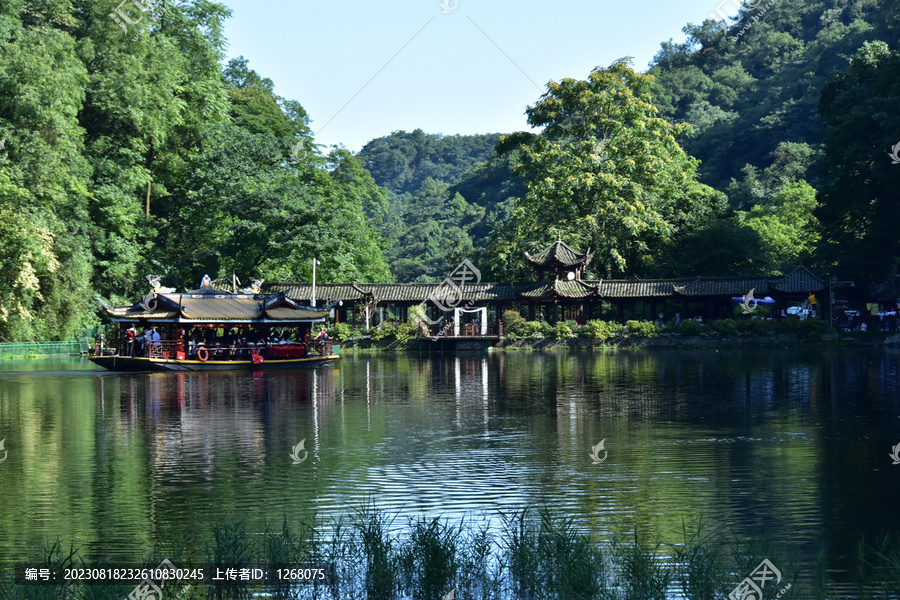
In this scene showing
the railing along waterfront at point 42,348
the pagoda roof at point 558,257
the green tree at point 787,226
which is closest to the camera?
the railing along waterfront at point 42,348

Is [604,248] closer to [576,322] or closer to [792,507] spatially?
[576,322]

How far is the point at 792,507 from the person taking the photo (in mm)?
14156

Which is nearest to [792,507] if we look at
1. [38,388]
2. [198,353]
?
[38,388]

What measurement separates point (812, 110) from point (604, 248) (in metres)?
43.4

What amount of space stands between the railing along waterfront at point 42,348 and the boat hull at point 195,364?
7568mm

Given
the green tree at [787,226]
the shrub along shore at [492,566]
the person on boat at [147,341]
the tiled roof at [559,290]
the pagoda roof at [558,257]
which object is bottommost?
the shrub along shore at [492,566]

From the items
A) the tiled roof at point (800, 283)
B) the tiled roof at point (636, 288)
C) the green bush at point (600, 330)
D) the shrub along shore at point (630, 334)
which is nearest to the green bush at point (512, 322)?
the shrub along shore at point (630, 334)

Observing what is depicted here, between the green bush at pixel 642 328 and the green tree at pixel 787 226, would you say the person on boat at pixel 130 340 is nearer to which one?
the green bush at pixel 642 328

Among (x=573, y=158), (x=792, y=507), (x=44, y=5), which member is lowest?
(x=792, y=507)

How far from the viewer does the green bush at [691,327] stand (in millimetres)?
55031

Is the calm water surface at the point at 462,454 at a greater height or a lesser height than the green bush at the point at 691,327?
lesser

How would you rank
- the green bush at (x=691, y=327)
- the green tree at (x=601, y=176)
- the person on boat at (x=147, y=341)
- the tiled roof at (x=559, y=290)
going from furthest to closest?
the green tree at (x=601, y=176), the tiled roof at (x=559, y=290), the green bush at (x=691, y=327), the person on boat at (x=147, y=341)

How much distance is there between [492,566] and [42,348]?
46.1 m

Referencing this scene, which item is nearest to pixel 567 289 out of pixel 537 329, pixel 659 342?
pixel 537 329
